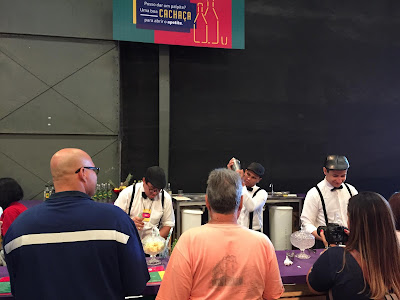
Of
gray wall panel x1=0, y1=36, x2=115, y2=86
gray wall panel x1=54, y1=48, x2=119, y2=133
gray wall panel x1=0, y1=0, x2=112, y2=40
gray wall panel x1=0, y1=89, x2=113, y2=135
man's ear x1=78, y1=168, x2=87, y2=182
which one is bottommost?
man's ear x1=78, y1=168, x2=87, y2=182

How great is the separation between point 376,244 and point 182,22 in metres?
4.88

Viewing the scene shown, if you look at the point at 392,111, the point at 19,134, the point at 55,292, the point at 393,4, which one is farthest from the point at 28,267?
the point at 393,4

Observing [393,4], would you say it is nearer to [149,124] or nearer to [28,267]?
[149,124]

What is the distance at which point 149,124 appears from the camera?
19.6ft

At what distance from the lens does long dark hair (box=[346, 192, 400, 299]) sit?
1599 millimetres

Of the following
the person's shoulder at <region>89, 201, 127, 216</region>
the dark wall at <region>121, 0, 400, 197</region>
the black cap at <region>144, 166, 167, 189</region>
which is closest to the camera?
the person's shoulder at <region>89, 201, 127, 216</region>

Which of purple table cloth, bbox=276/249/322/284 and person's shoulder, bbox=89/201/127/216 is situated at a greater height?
person's shoulder, bbox=89/201/127/216

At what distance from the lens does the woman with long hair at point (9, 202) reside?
2.90m

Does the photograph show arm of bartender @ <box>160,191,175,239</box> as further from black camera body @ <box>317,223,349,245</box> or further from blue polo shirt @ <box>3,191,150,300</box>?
blue polo shirt @ <box>3,191,150,300</box>

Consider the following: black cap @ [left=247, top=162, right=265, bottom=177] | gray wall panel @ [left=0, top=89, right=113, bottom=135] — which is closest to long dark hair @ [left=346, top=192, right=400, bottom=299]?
black cap @ [left=247, top=162, right=265, bottom=177]

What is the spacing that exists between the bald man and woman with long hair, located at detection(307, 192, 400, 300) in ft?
2.98

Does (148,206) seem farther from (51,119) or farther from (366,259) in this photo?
(51,119)

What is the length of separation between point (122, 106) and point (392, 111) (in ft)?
17.0

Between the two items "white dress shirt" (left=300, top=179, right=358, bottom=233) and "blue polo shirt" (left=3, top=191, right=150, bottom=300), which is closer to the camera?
"blue polo shirt" (left=3, top=191, right=150, bottom=300)
